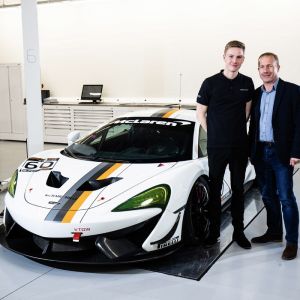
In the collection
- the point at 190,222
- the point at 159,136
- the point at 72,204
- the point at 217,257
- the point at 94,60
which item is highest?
the point at 94,60

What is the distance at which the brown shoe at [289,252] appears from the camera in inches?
109

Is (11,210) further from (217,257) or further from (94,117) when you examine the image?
(94,117)

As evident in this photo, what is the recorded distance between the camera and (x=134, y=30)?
7.66 m

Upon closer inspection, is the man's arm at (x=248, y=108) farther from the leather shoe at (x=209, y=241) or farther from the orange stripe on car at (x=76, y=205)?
the orange stripe on car at (x=76, y=205)

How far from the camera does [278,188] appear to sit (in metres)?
2.83

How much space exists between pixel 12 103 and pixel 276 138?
673cm

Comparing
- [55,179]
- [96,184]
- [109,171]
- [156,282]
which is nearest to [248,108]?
[109,171]

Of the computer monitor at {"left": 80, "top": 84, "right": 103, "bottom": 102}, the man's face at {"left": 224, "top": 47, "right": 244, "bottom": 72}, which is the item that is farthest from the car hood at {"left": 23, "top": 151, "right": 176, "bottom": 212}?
the computer monitor at {"left": 80, "top": 84, "right": 103, "bottom": 102}

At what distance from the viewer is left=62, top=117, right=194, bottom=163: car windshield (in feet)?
10.0

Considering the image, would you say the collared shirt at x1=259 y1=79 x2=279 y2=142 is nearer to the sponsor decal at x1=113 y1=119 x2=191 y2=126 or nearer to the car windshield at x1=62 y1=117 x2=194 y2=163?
the car windshield at x1=62 y1=117 x2=194 y2=163

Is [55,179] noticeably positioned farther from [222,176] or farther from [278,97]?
[278,97]

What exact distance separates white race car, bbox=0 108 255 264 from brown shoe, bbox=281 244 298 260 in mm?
570

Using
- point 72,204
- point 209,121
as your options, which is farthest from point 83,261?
point 209,121

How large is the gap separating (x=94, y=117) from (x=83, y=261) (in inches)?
212
